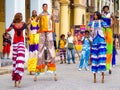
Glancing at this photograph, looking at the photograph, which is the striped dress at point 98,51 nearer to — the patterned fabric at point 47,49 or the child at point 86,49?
the patterned fabric at point 47,49

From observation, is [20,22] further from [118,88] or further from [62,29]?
[62,29]

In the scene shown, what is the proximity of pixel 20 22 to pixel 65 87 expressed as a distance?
2.39 m

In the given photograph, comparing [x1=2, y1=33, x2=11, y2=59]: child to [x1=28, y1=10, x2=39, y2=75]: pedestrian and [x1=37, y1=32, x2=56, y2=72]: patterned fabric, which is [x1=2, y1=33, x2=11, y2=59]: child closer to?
[x1=28, y1=10, x2=39, y2=75]: pedestrian

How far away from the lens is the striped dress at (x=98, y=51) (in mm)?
14211

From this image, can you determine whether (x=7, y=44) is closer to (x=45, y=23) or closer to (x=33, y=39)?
(x=33, y=39)

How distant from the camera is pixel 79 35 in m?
38.4

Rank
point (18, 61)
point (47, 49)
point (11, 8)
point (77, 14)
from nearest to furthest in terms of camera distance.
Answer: point (18, 61), point (47, 49), point (11, 8), point (77, 14)

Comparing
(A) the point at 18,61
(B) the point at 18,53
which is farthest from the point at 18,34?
(A) the point at 18,61

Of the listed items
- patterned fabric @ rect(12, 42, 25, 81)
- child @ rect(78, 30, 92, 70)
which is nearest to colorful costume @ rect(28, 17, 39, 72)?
patterned fabric @ rect(12, 42, 25, 81)

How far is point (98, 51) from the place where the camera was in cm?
1428

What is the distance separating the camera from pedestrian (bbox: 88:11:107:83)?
14.2 metres

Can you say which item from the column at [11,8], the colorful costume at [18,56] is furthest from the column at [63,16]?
the colorful costume at [18,56]

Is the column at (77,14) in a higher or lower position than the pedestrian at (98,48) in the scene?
higher

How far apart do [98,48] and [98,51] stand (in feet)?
0.29
